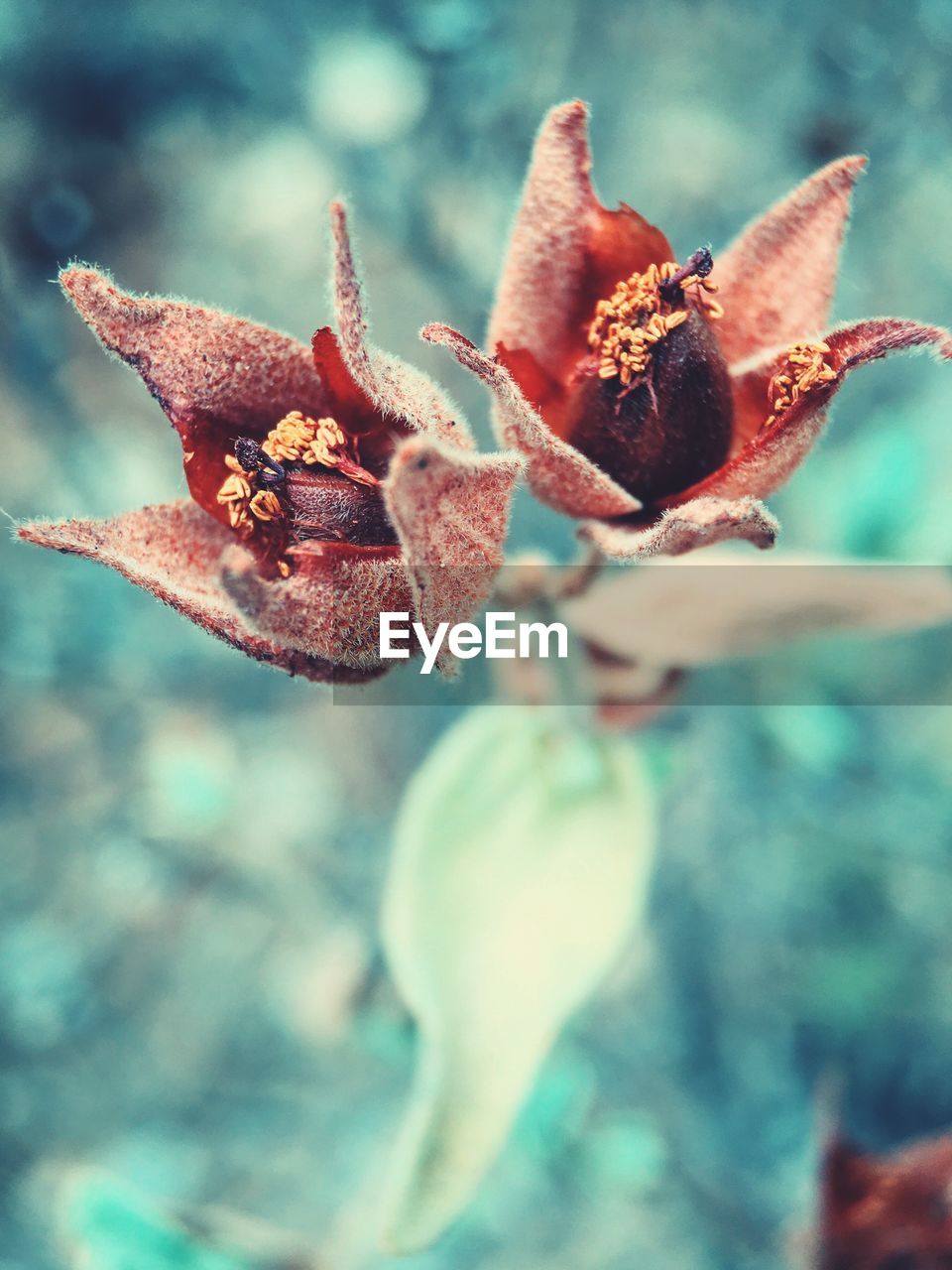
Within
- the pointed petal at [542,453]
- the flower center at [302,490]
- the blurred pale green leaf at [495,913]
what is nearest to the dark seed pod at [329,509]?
the flower center at [302,490]

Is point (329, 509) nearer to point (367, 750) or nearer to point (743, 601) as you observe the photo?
point (743, 601)

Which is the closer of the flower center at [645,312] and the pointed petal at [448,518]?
the pointed petal at [448,518]

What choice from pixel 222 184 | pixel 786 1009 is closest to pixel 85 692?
pixel 222 184

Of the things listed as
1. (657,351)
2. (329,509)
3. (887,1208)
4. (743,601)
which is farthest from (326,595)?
(887,1208)

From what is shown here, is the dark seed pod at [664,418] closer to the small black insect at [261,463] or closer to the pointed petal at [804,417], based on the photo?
the pointed petal at [804,417]

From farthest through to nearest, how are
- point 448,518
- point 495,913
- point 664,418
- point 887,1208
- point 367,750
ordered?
1. point 367,750
2. point 887,1208
3. point 495,913
4. point 664,418
5. point 448,518
